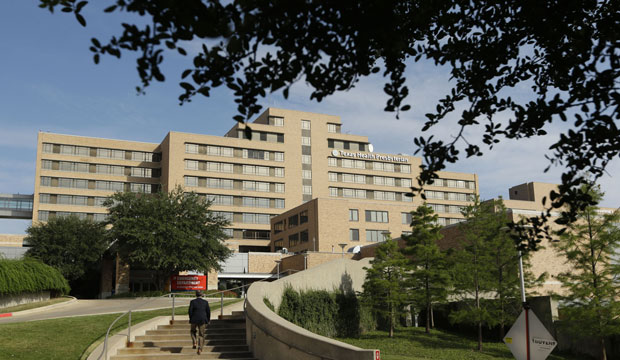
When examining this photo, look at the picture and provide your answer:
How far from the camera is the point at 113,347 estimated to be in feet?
48.2

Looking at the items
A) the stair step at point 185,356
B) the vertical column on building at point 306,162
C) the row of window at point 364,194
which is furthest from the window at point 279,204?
the stair step at point 185,356

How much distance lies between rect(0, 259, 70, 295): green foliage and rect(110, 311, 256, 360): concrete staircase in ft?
53.4

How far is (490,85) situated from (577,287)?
699 inches

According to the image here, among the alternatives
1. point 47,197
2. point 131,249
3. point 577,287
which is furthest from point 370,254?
point 47,197

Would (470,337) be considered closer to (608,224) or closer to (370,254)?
(608,224)

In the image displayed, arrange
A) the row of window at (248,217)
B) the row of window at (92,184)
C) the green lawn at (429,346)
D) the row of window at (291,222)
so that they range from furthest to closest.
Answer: the row of window at (248,217) < the row of window at (92,184) < the row of window at (291,222) < the green lawn at (429,346)

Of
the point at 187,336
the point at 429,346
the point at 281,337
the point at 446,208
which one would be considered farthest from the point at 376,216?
the point at 281,337

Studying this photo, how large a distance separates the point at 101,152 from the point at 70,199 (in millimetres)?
8513

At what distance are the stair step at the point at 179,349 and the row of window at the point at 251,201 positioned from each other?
71.1 meters

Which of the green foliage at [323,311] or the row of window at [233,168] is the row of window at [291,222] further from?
the green foliage at [323,311]

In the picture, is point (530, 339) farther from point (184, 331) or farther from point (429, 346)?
point (429, 346)

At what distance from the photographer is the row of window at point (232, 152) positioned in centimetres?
8550

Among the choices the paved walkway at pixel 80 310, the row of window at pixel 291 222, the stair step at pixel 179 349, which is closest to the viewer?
the stair step at pixel 179 349

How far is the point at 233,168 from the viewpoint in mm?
88125
